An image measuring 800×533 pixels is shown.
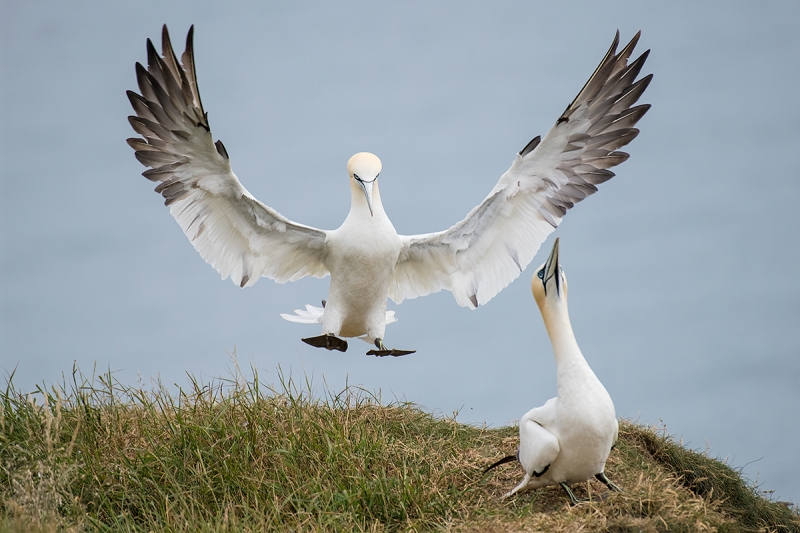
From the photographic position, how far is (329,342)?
7.79 metres

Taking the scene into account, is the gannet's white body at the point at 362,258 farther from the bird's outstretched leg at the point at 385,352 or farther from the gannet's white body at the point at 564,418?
the gannet's white body at the point at 564,418

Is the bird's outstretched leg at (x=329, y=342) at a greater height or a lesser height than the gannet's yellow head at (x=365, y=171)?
lesser

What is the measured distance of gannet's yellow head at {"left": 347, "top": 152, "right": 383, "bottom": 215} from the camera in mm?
7652

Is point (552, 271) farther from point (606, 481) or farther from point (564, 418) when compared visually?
point (606, 481)

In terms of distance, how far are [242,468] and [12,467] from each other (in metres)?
1.57

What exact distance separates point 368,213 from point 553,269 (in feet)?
8.76

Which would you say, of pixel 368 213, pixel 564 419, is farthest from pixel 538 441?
pixel 368 213

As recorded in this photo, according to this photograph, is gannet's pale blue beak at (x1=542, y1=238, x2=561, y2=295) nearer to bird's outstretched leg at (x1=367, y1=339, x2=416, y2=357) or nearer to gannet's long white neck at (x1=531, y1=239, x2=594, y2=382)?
gannet's long white neck at (x1=531, y1=239, x2=594, y2=382)

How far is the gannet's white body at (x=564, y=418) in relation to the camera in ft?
17.2

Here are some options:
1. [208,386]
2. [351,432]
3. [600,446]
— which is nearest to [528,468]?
[600,446]

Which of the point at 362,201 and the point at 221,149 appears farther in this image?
the point at 362,201

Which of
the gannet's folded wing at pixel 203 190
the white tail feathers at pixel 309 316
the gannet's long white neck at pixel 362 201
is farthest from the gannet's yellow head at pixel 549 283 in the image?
the white tail feathers at pixel 309 316

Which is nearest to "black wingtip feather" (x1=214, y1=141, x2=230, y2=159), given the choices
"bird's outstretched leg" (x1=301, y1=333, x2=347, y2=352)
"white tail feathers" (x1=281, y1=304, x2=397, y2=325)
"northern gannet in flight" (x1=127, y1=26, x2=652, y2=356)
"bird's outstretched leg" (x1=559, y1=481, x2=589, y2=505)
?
"northern gannet in flight" (x1=127, y1=26, x2=652, y2=356)

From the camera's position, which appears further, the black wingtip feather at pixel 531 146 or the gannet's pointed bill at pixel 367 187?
the gannet's pointed bill at pixel 367 187
